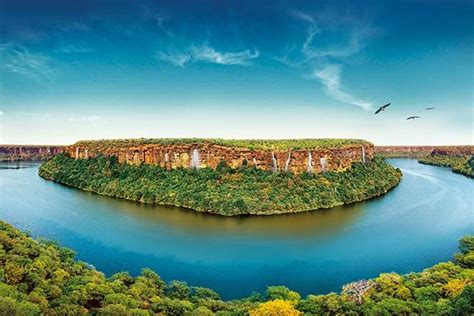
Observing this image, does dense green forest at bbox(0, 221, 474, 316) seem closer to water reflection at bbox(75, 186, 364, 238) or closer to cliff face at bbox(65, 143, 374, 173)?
water reflection at bbox(75, 186, 364, 238)

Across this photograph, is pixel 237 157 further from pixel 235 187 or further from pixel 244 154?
pixel 235 187

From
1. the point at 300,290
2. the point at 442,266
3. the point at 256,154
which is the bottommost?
the point at 300,290

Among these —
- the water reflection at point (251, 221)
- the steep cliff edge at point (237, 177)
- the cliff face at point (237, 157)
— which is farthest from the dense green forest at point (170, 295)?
the cliff face at point (237, 157)

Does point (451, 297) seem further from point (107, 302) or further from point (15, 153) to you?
point (15, 153)

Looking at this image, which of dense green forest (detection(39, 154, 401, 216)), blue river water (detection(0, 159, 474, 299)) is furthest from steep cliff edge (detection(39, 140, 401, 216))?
blue river water (detection(0, 159, 474, 299))

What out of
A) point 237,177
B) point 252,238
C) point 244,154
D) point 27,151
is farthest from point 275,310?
point 27,151

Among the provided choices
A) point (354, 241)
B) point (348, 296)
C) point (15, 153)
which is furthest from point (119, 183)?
point (15, 153)

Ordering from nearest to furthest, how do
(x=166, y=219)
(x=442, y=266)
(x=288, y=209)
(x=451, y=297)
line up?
(x=451, y=297), (x=442, y=266), (x=166, y=219), (x=288, y=209)
